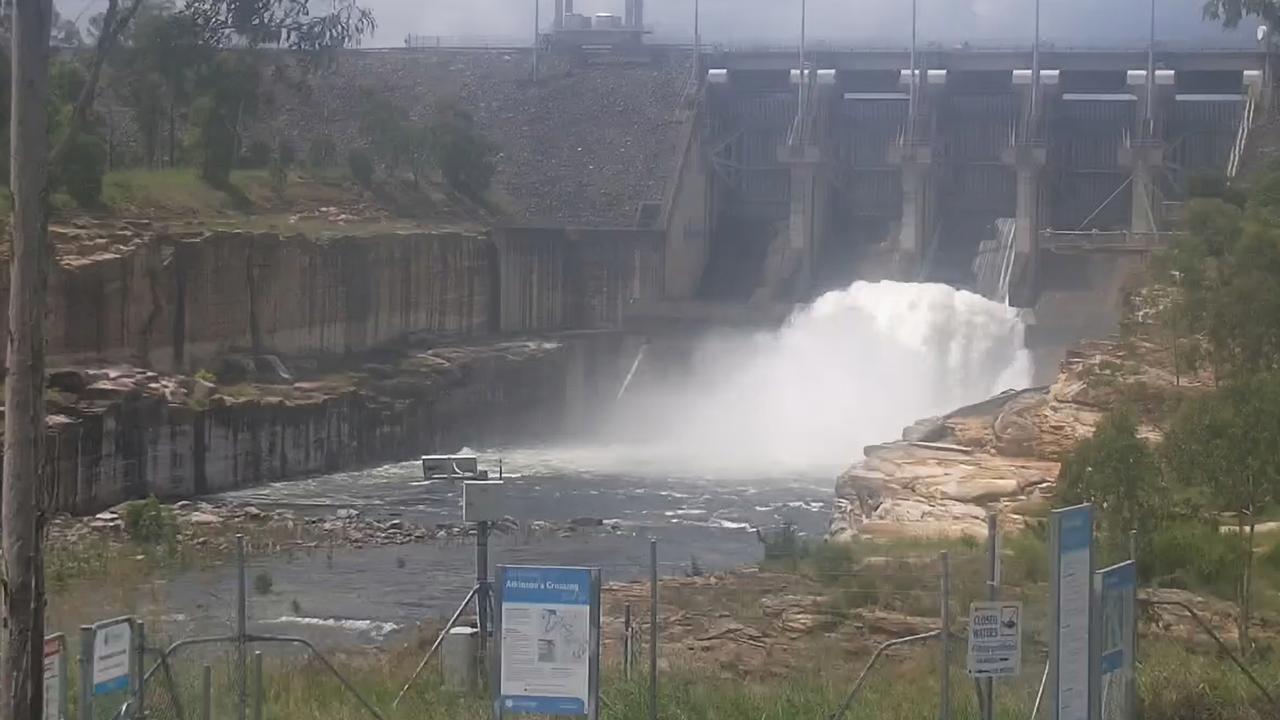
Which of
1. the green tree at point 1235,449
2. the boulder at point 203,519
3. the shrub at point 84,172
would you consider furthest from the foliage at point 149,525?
the green tree at point 1235,449

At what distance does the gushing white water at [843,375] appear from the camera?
52938 millimetres

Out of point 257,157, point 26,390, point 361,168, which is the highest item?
point 257,157

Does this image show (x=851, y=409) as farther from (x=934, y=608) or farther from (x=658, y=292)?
(x=934, y=608)

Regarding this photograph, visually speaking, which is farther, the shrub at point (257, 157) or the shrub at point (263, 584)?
the shrub at point (257, 157)

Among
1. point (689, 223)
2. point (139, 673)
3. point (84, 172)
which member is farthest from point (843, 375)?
point (139, 673)

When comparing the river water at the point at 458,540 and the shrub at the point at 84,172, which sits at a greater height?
the shrub at the point at 84,172

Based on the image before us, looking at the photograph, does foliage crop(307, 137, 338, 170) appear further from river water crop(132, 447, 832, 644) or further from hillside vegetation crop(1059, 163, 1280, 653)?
hillside vegetation crop(1059, 163, 1280, 653)

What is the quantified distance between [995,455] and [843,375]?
18.5 meters

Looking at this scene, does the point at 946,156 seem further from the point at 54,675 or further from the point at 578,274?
the point at 54,675

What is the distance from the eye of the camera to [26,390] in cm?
972

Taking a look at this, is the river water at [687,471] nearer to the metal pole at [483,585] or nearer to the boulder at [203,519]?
the boulder at [203,519]

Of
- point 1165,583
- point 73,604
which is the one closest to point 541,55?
point 73,604

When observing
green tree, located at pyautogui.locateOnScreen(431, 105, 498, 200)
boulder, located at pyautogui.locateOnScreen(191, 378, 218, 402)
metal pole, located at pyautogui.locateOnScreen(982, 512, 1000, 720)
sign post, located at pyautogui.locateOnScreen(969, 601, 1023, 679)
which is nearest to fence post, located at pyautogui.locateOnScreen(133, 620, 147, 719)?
sign post, located at pyautogui.locateOnScreen(969, 601, 1023, 679)

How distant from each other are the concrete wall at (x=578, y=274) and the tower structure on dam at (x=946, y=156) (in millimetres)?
1728
